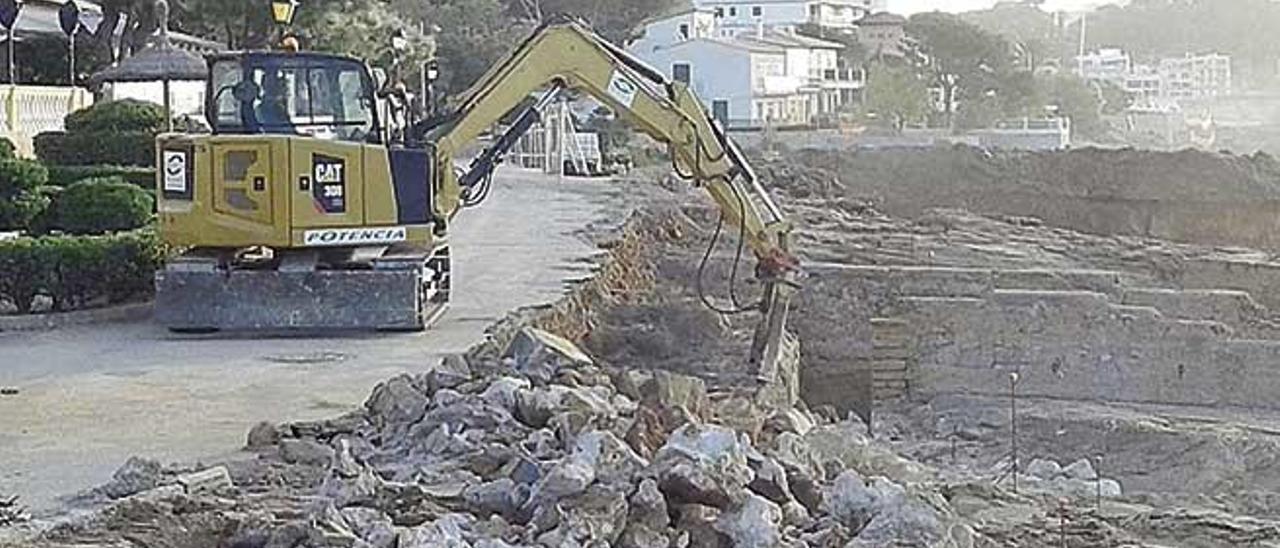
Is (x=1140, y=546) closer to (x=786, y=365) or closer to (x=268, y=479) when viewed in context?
(x=268, y=479)

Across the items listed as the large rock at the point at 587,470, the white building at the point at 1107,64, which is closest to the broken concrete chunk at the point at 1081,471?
the large rock at the point at 587,470

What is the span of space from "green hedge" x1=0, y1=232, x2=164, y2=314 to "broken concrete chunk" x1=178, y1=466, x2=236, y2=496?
641 cm

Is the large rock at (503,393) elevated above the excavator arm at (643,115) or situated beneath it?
situated beneath

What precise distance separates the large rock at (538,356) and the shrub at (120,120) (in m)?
14.0

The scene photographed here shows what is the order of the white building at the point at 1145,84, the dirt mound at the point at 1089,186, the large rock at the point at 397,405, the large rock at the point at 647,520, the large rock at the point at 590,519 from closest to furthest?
the large rock at the point at 590,519
the large rock at the point at 647,520
the large rock at the point at 397,405
the dirt mound at the point at 1089,186
the white building at the point at 1145,84

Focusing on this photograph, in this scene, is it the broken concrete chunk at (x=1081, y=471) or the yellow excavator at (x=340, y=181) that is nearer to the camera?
the broken concrete chunk at (x=1081, y=471)

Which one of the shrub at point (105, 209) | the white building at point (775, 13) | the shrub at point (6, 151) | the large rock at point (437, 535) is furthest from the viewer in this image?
the white building at point (775, 13)

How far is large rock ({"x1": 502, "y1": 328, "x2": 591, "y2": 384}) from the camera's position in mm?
11688

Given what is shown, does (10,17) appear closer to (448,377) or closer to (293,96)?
(293,96)

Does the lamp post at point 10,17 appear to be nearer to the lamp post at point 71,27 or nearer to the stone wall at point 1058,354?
the lamp post at point 71,27

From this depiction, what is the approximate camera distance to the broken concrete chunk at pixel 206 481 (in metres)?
9.11

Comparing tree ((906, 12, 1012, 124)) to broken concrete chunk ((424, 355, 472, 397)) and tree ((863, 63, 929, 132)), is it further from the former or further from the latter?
broken concrete chunk ((424, 355, 472, 397))

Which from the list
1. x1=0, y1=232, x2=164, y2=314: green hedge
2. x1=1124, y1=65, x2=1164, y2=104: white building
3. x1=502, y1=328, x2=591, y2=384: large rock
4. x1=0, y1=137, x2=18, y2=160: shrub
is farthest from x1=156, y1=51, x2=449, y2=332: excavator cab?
x1=1124, y1=65, x2=1164, y2=104: white building

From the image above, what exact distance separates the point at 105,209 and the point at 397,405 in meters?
8.12
